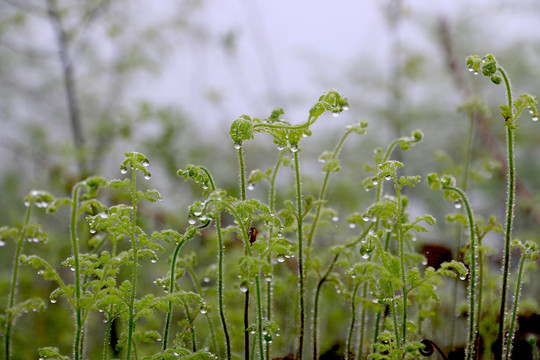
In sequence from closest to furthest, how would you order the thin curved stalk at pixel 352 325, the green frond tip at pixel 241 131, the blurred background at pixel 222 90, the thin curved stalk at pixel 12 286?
1. the green frond tip at pixel 241 131
2. the thin curved stalk at pixel 12 286
3. the thin curved stalk at pixel 352 325
4. the blurred background at pixel 222 90

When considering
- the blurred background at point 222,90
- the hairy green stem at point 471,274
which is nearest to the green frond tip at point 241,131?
the hairy green stem at point 471,274

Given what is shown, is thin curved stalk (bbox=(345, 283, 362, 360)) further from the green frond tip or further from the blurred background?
the blurred background

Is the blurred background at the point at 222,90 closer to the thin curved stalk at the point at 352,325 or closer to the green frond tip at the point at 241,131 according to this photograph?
the thin curved stalk at the point at 352,325

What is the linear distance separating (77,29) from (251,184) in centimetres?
180

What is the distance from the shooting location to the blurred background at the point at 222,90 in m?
2.42

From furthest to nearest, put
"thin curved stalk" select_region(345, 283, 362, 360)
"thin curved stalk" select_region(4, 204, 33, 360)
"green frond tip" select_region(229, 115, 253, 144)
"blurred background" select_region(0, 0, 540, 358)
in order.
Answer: "blurred background" select_region(0, 0, 540, 358) < "thin curved stalk" select_region(345, 283, 362, 360) < "thin curved stalk" select_region(4, 204, 33, 360) < "green frond tip" select_region(229, 115, 253, 144)

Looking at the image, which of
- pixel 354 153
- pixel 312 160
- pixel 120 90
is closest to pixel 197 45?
pixel 120 90

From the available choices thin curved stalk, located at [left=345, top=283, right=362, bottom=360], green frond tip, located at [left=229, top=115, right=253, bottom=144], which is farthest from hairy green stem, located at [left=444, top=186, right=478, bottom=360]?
green frond tip, located at [left=229, top=115, right=253, bottom=144]

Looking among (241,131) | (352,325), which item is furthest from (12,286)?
(352,325)

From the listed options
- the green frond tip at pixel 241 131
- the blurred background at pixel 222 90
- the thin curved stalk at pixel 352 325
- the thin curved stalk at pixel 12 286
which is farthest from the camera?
the blurred background at pixel 222 90

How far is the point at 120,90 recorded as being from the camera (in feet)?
9.82

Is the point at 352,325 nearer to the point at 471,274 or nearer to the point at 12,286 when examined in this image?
the point at 471,274

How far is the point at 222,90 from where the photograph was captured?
3021mm

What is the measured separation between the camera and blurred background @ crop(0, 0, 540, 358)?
2.42 m
